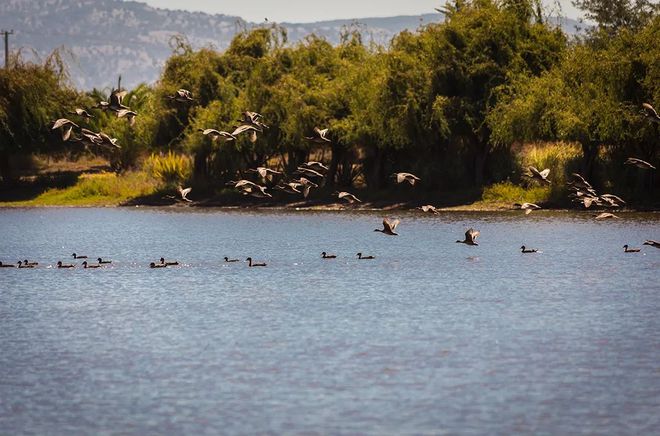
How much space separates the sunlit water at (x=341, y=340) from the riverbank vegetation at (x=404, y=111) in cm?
1366

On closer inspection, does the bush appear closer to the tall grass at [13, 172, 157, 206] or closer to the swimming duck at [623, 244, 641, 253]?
the swimming duck at [623, 244, 641, 253]

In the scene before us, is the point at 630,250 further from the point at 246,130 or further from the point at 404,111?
the point at 404,111

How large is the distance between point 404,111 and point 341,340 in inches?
1926

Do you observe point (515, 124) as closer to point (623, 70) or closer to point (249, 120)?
point (623, 70)

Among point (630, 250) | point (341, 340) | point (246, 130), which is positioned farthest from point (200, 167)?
point (341, 340)

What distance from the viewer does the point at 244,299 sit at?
40750 millimetres

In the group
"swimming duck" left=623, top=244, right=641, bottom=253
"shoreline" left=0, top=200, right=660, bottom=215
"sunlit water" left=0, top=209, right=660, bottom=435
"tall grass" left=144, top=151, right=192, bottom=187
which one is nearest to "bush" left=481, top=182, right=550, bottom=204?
"shoreline" left=0, top=200, right=660, bottom=215

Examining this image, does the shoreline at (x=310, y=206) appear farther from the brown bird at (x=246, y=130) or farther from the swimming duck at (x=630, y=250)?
the brown bird at (x=246, y=130)

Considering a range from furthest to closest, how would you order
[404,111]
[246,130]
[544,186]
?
[404,111]
[544,186]
[246,130]

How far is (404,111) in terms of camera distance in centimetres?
7969

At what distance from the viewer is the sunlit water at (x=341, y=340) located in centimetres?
2353

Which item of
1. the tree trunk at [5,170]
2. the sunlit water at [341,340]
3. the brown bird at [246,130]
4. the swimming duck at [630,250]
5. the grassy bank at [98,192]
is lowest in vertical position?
the sunlit water at [341,340]

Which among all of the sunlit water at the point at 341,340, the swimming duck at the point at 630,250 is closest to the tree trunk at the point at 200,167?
the sunlit water at the point at 341,340

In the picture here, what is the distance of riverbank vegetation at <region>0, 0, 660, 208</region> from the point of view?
72.8 meters
